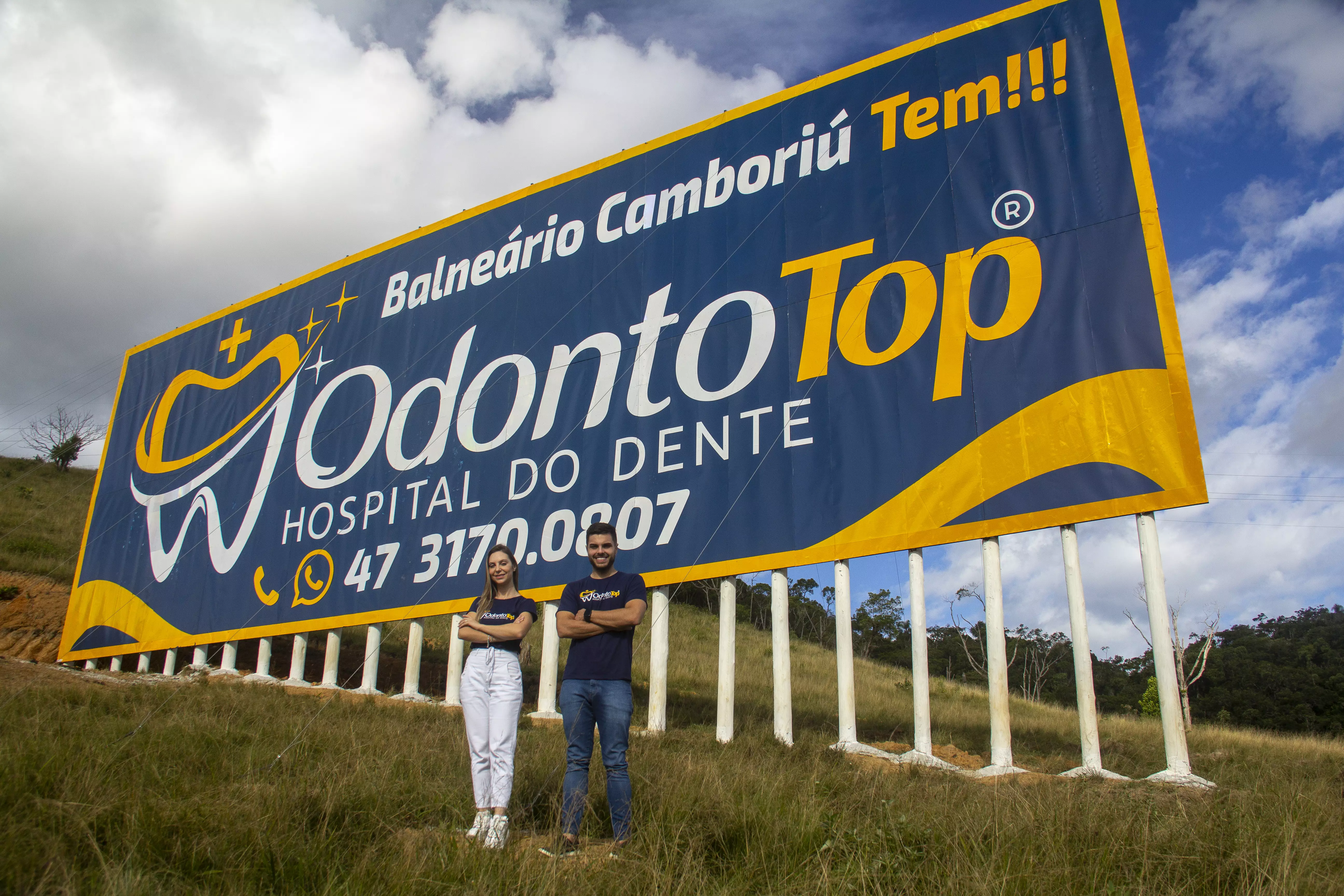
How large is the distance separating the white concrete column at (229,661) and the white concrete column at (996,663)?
34.6 feet

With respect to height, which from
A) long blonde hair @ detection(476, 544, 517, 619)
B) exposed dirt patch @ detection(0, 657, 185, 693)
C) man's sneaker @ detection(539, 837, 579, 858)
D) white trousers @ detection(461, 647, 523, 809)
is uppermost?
long blonde hair @ detection(476, 544, 517, 619)

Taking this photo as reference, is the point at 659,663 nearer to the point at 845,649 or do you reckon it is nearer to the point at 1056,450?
the point at 845,649

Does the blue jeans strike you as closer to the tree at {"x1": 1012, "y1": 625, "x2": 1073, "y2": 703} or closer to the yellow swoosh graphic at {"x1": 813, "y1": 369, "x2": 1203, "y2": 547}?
the yellow swoosh graphic at {"x1": 813, "y1": 369, "x2": 1203, "y2": 547}

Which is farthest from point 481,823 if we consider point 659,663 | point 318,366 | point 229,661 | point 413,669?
point 318,366

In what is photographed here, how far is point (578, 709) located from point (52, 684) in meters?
8.05

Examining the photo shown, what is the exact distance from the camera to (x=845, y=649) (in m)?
7.91

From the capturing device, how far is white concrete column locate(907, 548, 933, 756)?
24.0 ft

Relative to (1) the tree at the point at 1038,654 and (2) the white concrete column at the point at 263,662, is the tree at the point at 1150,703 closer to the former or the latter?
(1) the tree at the point at 1038,654

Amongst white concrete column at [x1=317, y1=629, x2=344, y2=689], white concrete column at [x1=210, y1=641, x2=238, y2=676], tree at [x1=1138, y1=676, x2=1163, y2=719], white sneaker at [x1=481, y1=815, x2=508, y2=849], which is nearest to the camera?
white sneaker at [x1=481, y1=815, x2=508, y2=849]

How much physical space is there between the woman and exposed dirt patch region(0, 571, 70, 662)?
606 inches

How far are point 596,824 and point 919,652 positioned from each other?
4136mm

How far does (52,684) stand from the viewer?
9227 mm

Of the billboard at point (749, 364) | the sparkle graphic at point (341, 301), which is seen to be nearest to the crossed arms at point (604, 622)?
the billboard at point (749, 364)

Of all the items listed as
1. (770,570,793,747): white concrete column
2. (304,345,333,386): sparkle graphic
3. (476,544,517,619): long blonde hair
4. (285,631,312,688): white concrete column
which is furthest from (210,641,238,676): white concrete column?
(476,544,517,619): long blonde hair
